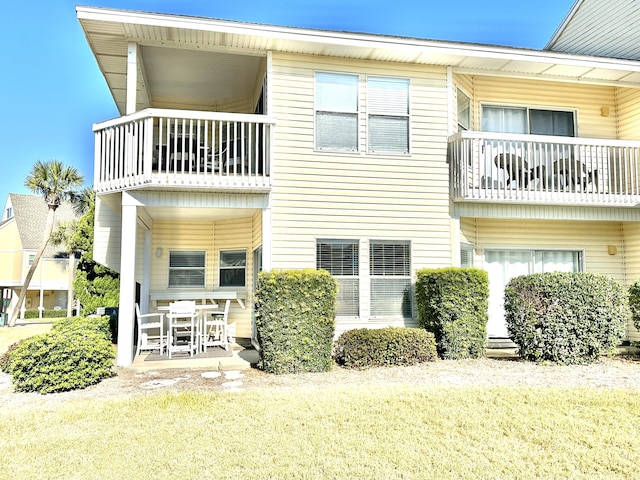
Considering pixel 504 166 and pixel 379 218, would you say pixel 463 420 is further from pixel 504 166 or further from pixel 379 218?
pixel 504 166

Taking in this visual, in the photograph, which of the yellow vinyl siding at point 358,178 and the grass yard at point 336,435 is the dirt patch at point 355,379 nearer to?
the grass yard at point 336,435

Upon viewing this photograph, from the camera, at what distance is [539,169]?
32.7 ft

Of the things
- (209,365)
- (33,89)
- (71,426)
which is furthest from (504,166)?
(33,89)

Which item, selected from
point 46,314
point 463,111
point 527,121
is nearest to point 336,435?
point 463,111

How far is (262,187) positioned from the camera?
8797mm

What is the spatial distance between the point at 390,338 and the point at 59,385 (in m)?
4.82

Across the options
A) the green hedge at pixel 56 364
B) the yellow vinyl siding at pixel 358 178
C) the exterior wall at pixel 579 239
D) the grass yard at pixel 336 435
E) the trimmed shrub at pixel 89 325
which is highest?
the yellow vinyl siding at pixel 358 178

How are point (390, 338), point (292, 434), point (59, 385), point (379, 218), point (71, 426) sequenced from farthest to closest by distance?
point (379, 218) < point (390, 338) < point (59, 385) < point (71, 426) < point (292, 434)

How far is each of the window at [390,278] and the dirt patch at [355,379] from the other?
1.64 m

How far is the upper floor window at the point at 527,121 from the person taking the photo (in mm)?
11047

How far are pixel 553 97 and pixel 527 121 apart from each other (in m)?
0.88

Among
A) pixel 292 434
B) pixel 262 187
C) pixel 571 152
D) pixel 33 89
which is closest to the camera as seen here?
pixel 292 434

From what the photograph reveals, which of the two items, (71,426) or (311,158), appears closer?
(71,426)

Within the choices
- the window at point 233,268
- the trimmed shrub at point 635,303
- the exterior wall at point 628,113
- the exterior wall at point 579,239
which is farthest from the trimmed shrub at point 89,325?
the exterior wall at point 628,113
